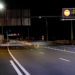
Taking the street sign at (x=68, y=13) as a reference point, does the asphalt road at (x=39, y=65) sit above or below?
below

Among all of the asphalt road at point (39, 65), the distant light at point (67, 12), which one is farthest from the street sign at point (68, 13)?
the asphalt road at point (39, 65)

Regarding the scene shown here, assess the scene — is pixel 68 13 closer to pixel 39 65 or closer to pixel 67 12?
pixel 67 12

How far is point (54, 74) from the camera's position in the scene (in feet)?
51.8

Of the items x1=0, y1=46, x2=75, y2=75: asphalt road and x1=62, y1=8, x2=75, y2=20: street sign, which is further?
x1=62, y1=8, x2=75, y2=20: street sign

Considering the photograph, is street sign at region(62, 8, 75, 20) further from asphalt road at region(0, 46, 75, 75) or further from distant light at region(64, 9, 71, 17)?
asphalt road at region(0, 46, 75, 75)

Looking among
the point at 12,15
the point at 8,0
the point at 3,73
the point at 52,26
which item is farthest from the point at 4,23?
the point at 52,26

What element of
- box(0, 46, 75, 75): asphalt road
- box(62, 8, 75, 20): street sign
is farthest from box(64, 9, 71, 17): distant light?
box(0, 46, 75, 75): asphalt road

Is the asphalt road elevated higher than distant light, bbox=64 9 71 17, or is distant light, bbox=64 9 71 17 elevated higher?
distant light, bbox=64 9 71 17

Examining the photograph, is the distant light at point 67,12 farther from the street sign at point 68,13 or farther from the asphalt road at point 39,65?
the asphalt road at point 39,65

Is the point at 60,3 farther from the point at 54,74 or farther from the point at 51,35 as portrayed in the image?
the point at 51,35

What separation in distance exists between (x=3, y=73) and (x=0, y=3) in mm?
46619

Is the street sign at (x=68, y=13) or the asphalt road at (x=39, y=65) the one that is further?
the street sign at (x=68, y=13)

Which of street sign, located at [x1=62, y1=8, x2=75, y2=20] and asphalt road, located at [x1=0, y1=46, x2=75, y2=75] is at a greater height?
street sign, located at [x1=62, y1=8, x2=75, y2=20]

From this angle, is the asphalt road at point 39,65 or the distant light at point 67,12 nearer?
the asphalt road at point 39,65
